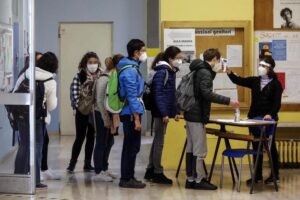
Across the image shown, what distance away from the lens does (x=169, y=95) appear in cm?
656

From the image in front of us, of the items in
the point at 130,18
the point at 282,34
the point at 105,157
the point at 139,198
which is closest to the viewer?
the point at 139,198

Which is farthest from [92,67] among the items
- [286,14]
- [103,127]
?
[286,14]

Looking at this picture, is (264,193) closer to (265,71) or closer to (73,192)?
(265,71)

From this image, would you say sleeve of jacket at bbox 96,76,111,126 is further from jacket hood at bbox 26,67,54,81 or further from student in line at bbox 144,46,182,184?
jacket hood at bbox 26,67,54,81

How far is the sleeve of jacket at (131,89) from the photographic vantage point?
6.18m

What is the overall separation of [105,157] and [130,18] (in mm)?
5362

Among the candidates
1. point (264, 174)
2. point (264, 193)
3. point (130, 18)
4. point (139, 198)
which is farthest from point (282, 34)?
point (130, 18)

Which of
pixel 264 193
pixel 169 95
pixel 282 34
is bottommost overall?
pixel 264 193

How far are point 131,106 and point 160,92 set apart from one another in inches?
17.6

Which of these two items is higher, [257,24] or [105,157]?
[257,24]

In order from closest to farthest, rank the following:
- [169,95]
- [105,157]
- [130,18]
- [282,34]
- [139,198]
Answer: [139,198] < [169,95] < [105,157] < [282,34] < [130,18]

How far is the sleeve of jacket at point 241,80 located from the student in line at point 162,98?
676 millimetres

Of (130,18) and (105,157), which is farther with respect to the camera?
(130,18)

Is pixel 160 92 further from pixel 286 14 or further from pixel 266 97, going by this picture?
pixel 286 14
